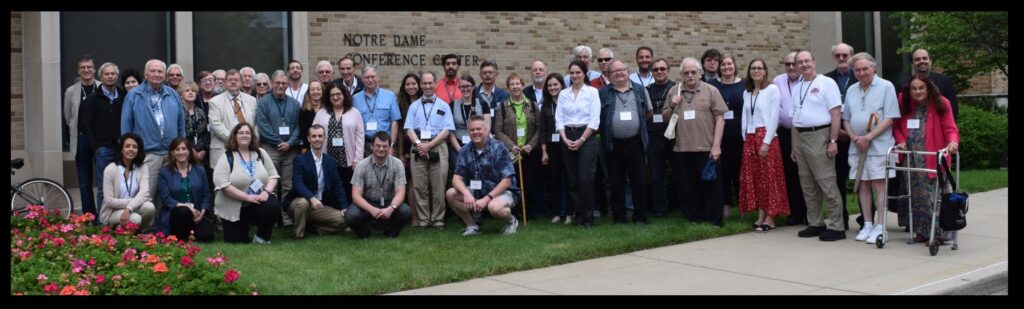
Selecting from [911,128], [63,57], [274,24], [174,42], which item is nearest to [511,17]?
[274,24]

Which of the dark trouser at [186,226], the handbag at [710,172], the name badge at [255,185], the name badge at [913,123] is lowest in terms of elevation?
the dark trouser at [186,226]

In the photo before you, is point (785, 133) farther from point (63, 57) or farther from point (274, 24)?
point (63, 57)

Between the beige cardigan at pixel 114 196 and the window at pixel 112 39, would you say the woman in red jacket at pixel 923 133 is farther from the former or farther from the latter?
the window at pixel 112 39

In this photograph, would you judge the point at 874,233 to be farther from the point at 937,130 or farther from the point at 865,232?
the point at 937,130

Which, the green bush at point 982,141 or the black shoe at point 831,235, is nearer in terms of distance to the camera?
the black shoe at point 831,235

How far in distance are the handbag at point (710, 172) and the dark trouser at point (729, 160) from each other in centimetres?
51

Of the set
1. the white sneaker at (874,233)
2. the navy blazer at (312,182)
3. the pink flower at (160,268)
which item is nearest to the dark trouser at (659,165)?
the white sneaker at (874,233)

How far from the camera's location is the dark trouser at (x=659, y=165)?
10.8 metres

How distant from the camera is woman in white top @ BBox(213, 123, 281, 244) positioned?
9.88 m

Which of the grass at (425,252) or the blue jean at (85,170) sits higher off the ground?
the blue jean at (85,170)

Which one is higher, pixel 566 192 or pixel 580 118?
pixel 580 118

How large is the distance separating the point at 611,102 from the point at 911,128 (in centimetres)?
290

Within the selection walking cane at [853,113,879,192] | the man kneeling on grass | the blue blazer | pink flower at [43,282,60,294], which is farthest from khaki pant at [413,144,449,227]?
pink flower at [43,282,60,294]

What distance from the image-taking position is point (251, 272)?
8055 millimetres
